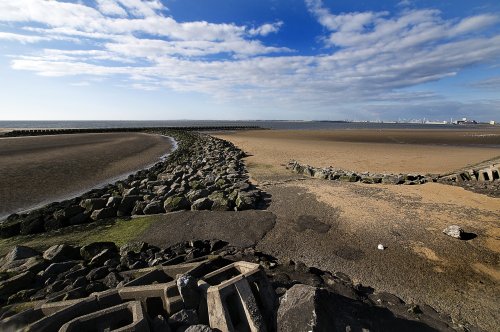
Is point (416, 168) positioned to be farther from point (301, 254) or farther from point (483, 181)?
point (301, 254)

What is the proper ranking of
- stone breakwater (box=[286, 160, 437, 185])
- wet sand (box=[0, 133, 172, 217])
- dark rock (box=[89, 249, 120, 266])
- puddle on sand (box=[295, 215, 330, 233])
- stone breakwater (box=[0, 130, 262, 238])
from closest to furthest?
dark rock (box=[89, 249, 120, 266]), puddle on sand (box=[295, 215, 330, 233]), stone breakwater (box=[0, 130, 262, 238]), stone breakwater (box=[286, 160, 437, 185]), wet sand (box=[0, 133, 172, 217])

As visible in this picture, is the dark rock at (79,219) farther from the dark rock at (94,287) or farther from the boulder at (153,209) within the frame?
the dark rock at (94,287)

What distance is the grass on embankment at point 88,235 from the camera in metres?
8.28

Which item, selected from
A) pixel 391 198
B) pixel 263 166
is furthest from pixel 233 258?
pixel 263 166

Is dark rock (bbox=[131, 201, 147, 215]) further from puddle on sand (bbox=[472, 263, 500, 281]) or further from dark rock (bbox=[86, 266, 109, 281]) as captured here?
puddle on sand (bbox=[472, 263, 500, 281])

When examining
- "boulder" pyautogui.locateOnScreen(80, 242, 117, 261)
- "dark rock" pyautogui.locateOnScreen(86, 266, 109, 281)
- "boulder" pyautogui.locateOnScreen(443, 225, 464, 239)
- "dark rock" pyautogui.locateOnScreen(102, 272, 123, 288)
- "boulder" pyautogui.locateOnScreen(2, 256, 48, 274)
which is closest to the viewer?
"dark rock" pyautogui.locateOnScreen(102, 272, 123, 288)

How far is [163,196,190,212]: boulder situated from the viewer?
32.7ft

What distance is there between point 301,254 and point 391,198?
5252 mm

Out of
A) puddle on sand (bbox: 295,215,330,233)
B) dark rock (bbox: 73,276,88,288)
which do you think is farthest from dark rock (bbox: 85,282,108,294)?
puddle on sand (bbox: 295,215,330,233)

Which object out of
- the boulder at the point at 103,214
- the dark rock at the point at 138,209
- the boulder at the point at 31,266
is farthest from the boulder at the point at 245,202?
the boulder at the point at 31,266

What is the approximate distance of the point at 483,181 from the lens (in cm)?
1199

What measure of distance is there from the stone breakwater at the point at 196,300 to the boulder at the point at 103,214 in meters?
3.72

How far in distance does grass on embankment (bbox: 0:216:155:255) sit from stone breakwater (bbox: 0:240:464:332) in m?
1.99

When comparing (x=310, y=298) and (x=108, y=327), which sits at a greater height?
(x=310, y=298)
